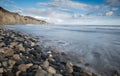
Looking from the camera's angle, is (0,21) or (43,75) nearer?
(43,75)

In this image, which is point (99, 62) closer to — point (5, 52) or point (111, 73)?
point (111, 73)

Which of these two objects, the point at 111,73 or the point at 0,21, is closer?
the point at 111,73

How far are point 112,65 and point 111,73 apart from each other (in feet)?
2.65

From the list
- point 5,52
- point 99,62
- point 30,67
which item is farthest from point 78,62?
point 5,52

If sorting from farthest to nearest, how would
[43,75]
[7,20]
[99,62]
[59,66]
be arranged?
[7,20]
[99,62]
[59,66]
[43,75]

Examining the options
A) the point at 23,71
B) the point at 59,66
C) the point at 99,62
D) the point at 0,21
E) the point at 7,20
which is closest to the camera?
the point at 23,71

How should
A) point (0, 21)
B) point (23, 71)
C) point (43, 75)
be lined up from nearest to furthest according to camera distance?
point (43, 75), point (23, 71), point (0, 21)

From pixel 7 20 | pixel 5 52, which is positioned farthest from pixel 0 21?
pixel 5 52

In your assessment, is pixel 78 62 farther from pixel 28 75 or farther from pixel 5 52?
pixel 5 52

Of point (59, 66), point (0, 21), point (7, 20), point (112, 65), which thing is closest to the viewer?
point (59, 66)

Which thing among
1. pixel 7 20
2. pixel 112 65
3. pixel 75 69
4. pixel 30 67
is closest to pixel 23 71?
pixel 30 67

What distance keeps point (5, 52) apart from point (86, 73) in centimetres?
352

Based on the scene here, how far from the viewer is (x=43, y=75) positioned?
11.4ft

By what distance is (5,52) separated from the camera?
558cm
